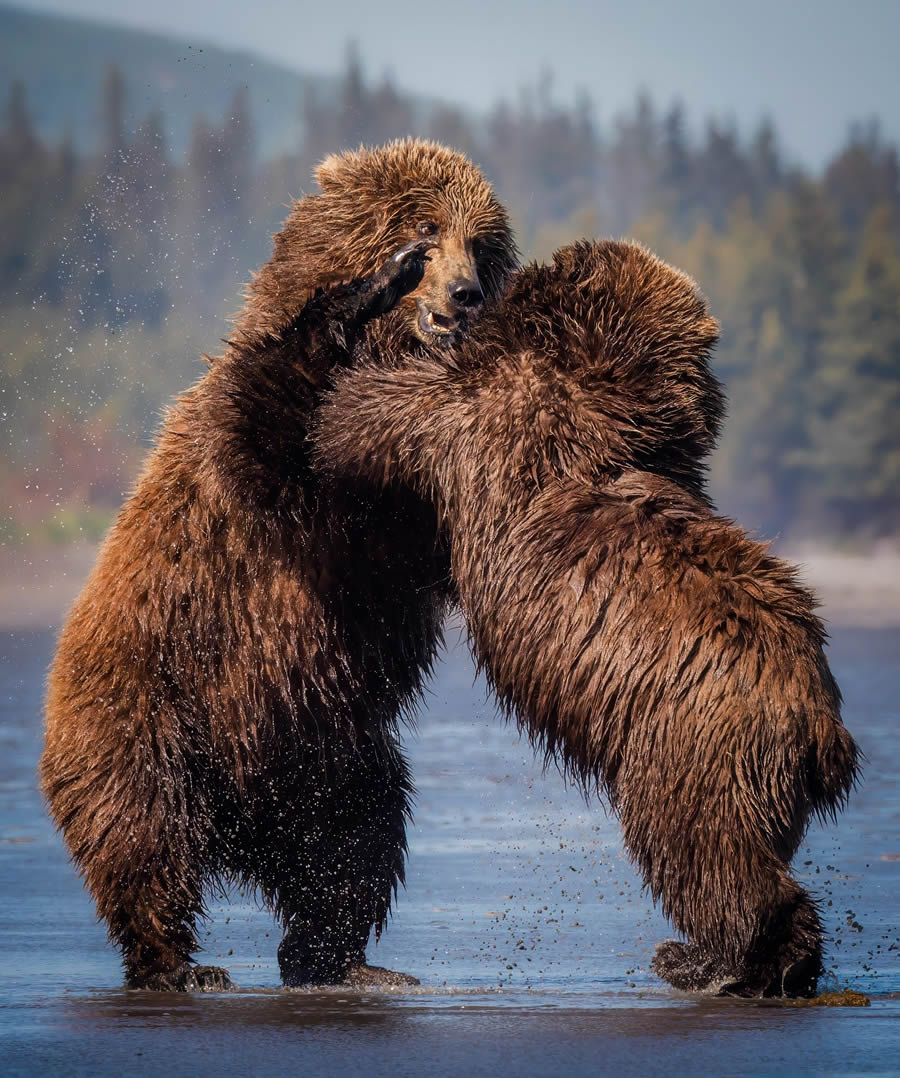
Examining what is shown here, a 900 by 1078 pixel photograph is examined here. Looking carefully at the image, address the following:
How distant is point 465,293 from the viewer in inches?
193

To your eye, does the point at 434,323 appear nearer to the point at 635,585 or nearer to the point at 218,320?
the point at 635,585

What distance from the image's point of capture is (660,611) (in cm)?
394

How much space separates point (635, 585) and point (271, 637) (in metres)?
1.29

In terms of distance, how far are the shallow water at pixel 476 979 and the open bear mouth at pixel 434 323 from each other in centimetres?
109

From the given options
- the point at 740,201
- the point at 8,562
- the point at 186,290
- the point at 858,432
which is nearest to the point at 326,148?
the point at 740,201

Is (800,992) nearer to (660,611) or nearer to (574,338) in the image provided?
(660,611)

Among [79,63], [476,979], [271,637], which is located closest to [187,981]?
[476,979]

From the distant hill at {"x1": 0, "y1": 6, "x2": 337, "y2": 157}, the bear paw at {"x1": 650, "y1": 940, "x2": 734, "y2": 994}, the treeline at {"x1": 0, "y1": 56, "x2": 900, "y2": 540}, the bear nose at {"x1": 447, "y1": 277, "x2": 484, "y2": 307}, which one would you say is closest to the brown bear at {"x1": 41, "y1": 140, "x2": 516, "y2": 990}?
the bear nose at {"x1": 447, "y1": 277, "x2": 484, "y2": 307}

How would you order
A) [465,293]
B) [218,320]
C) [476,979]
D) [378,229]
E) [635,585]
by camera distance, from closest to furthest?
[635,585], [476,979], [465,293], [378,229], [218,320]

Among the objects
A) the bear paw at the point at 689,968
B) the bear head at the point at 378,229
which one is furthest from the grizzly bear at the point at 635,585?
the bear head at the point at 378,229

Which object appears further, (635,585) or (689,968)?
(689,968)

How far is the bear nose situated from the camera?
492cm

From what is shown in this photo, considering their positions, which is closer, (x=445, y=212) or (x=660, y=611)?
(x=660, y=611)

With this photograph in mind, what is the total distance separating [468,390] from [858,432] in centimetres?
4867
